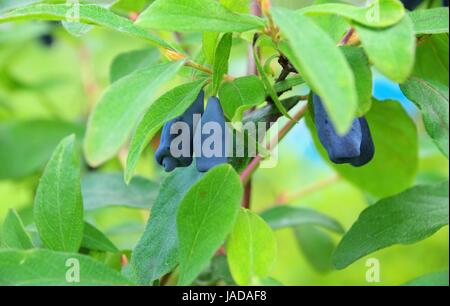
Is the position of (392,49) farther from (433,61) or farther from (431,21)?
(433,61)

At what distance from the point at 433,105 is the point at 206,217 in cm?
21

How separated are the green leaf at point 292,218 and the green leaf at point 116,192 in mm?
155

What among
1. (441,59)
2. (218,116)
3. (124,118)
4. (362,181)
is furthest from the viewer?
(362,181)

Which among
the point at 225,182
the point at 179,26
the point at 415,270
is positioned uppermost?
the point at 179,26

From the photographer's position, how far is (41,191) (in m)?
0.68

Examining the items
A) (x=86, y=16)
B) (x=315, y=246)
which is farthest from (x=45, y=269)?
(x=315, y=246)

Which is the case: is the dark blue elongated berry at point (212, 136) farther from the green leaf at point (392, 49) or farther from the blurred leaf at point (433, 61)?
the blurred leaf at point (433, 61)

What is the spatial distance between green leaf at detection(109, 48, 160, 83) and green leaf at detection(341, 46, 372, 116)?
423mm

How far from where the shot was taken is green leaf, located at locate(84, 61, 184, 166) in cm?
50

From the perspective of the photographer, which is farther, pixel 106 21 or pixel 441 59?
pixel 441 59

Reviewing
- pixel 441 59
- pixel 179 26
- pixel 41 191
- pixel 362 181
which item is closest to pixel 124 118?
pixel 179 26

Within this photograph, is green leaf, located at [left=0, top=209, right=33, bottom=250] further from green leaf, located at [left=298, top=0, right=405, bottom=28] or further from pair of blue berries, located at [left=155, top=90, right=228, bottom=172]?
green leaf, located at [left=298, top=0, right=405, bottom=28]

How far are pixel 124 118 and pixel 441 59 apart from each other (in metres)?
0.46
